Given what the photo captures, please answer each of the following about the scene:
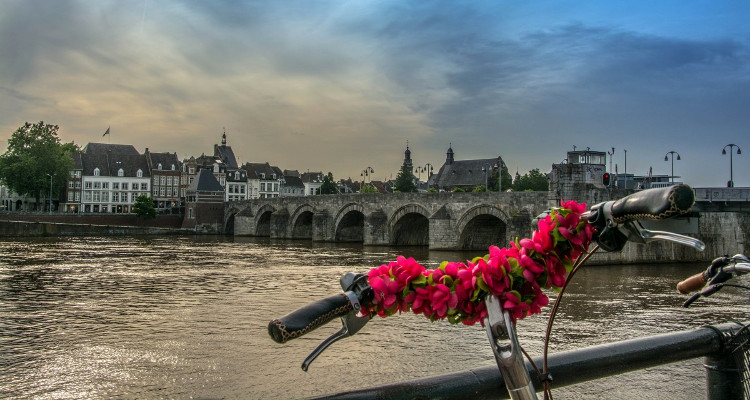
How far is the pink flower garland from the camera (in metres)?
1.80

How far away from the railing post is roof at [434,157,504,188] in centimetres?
7375

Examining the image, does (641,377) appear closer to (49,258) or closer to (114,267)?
(114,267)

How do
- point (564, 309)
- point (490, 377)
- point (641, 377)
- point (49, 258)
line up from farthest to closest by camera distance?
point (49, 258) → point (564, 309) → point (641, 377) → point (490, 377)

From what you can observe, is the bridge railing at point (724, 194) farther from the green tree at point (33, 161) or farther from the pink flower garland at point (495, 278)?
the green tree at point (33, 161)

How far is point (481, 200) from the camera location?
31359 millimetres

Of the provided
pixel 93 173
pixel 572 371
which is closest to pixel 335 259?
pixel 572 371

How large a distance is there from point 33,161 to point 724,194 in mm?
59062

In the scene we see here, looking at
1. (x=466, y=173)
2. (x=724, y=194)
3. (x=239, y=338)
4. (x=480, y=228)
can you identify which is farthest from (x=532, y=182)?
(x=239, y=338)

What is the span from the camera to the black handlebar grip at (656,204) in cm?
155

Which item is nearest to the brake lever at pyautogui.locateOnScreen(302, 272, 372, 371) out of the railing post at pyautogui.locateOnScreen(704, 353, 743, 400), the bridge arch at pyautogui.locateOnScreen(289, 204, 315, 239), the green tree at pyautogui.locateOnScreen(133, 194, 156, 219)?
the railing post at pyautogui.locateOnScreen(704, 353, 743, 400)

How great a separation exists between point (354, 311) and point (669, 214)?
85 cm

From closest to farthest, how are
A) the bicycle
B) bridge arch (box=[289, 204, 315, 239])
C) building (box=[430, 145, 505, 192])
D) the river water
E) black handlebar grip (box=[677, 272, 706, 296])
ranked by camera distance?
the bicycle, black handlebar grip (box=[677, 272, 706, 296]), the river water, bridge arch (box=[289, 204, 315, 239]), building (box=[430, 145, 505, 192])

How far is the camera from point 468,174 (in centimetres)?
7888

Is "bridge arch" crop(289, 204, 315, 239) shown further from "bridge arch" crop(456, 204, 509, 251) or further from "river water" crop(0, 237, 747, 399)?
"river water" crop(0, 237, 747, 399)
